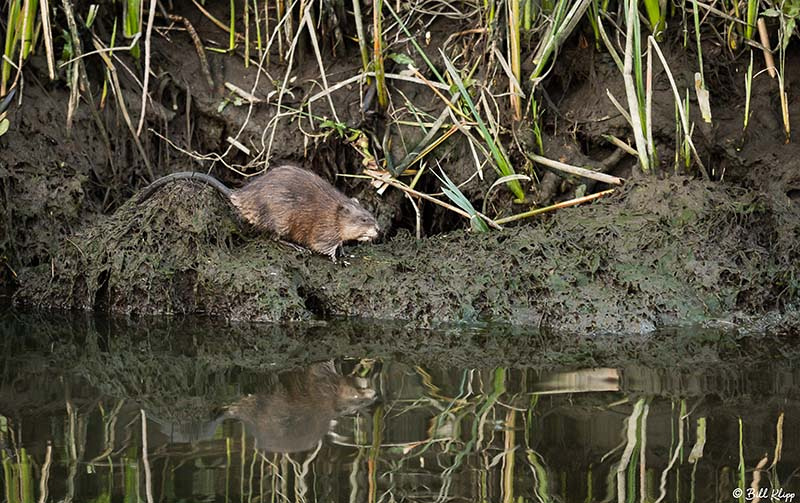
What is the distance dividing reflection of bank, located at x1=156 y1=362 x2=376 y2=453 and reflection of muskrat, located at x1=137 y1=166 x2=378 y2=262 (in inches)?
54.3

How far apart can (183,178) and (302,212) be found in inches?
27.1

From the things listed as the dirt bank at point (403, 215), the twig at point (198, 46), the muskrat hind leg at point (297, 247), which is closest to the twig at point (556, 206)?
the dirt bank at point (403, 215)

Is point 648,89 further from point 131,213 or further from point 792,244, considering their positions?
point 131,213

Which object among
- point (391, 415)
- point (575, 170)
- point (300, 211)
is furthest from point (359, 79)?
point (391, 415)

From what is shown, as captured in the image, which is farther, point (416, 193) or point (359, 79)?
point (359, 79)

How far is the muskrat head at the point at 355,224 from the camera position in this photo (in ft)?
18.4

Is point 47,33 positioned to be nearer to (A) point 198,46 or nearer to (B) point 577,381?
(A) point 198,46

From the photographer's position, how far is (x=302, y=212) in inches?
221

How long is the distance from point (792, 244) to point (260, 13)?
3243 millimetres

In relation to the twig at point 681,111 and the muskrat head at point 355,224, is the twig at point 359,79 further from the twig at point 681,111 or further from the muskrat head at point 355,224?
the twig at point 681,111

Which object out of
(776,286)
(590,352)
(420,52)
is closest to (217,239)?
(420,52)

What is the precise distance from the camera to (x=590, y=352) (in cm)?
457

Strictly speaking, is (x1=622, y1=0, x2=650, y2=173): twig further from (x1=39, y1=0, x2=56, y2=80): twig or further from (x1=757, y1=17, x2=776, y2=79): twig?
(x1=39, y1=0, x2=56, y2=80): twig

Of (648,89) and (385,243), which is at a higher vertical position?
(648,89)
